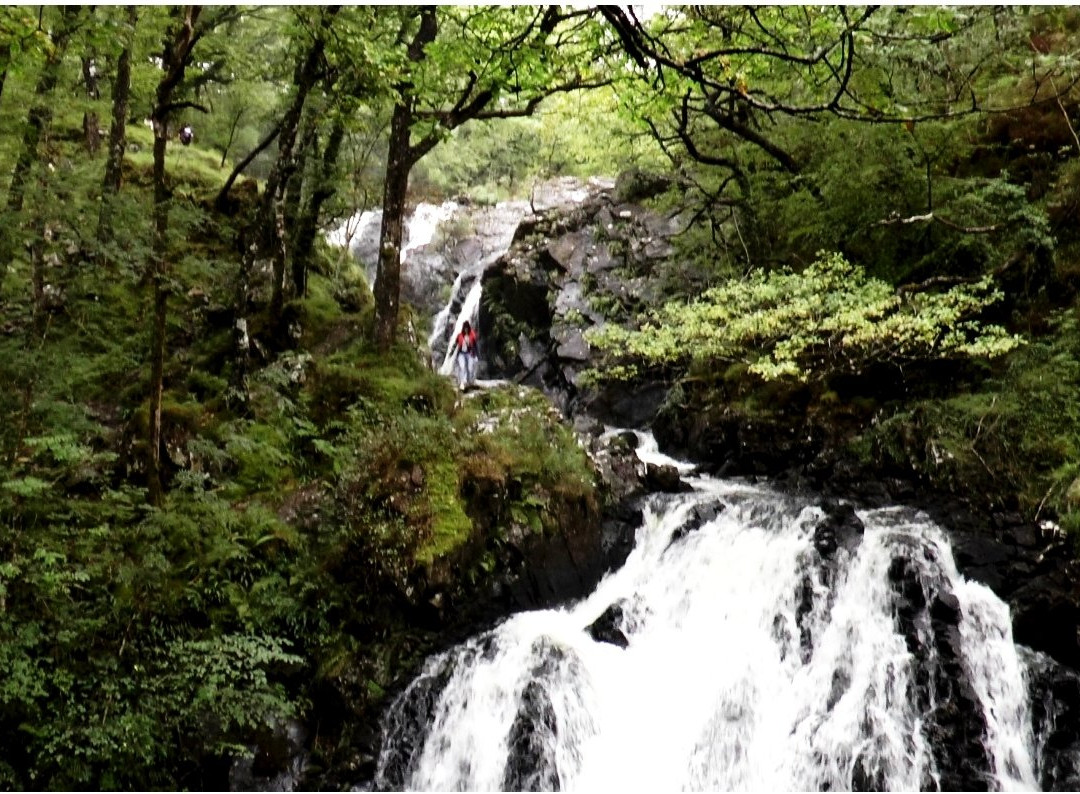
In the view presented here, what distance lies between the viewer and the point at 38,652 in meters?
5.82

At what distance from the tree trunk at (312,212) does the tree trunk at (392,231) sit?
1.29m

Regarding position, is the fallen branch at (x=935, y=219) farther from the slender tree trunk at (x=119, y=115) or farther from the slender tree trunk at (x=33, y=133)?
the slender tree trunk at (x=119, y=115)

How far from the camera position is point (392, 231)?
10.2 metres

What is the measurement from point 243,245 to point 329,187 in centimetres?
250

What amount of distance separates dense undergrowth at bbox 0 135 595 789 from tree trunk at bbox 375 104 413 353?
583 mm

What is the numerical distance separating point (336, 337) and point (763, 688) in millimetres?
7998

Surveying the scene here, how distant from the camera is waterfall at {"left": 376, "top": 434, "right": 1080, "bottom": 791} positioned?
249 inches

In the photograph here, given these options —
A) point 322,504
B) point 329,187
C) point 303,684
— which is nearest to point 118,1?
point 329,187

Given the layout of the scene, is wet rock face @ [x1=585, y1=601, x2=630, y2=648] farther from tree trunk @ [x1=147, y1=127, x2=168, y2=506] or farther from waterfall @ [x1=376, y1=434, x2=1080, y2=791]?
tree trunk @ [x1=147, y1=127, x2=168, y2=506]

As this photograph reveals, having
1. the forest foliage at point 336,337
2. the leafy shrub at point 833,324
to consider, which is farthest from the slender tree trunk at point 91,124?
the leafy shrub at point 833,324

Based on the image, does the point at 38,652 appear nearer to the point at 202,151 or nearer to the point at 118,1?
the point at 118,1

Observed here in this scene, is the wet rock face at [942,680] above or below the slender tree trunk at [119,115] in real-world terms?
below

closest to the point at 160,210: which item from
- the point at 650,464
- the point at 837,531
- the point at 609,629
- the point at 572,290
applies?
the point at 609,629

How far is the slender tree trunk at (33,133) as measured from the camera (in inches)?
261
